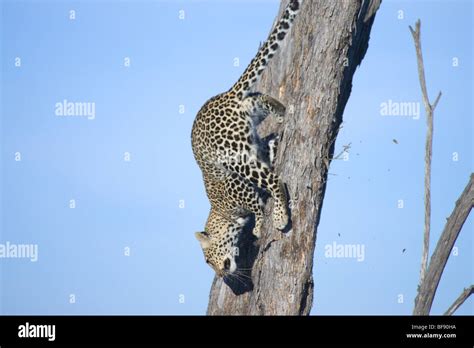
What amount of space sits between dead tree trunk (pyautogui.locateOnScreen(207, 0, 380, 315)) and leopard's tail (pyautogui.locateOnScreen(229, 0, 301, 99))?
0.12 m

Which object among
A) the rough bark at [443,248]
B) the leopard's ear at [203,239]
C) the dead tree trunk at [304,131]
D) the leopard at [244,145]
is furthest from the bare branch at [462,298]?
the leopard's ear at [203,239]

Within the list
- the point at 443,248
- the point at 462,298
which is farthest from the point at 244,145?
the point at 462,298

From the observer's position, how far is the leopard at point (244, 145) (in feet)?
40.2

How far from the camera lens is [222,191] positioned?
13023 millimetres

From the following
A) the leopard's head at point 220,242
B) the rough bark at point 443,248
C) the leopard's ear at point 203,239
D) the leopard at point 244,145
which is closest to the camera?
the rough bark at point 443,248

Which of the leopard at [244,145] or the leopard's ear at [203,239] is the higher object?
the leopard at [244,145]

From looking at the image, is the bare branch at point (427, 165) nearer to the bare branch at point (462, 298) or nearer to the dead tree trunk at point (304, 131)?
the bare branch at point (462, 298)

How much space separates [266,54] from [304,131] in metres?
1.60

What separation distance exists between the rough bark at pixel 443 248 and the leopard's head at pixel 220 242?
2779 millimetres

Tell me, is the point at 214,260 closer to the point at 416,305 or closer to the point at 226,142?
the point at 226,142

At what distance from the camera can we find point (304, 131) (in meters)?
11.7

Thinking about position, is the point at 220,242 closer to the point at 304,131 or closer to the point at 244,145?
the point at 244,145
